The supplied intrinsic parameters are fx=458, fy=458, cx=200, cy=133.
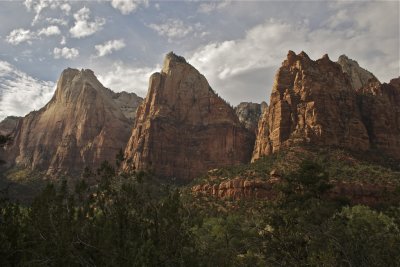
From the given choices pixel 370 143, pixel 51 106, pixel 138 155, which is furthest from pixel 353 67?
pixel 51 106

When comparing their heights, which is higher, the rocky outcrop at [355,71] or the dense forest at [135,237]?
the rocky outcrop at [355,71]

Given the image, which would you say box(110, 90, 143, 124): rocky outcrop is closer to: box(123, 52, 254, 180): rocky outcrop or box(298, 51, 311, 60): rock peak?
box(123, 52, 254, 180): rocky outcrop

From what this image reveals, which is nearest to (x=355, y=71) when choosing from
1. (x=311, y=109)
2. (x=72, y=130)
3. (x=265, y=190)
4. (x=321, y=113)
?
(x=321, y=113)

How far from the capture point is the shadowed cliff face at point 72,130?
144250mm

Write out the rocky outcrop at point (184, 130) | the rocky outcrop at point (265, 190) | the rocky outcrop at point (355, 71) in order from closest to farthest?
1. the rocky outcrop at point (265, 190)
2. the rocky outcrop at point (184, 130)
3. the rocky outcrop at point (355, 71)

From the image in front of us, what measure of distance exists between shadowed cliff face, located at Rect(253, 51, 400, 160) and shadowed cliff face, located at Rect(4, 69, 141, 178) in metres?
57.2

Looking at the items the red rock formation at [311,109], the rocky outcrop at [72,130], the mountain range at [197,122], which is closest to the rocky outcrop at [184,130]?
the mountain range at [197,122]

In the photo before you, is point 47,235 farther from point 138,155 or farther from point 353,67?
point 353,67

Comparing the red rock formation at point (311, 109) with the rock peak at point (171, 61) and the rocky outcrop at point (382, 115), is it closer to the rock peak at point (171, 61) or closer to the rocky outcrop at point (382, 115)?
the rocky outcrop at point (382, 115)

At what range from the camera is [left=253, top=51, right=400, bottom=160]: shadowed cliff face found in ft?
324

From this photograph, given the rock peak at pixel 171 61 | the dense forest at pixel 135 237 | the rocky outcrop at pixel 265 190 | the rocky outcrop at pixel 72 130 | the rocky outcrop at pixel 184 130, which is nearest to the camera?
the dense forest at pixel 135 237

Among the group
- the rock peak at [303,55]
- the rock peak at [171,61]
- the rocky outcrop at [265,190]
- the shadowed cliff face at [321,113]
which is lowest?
the rocky outcrop at [265,190]

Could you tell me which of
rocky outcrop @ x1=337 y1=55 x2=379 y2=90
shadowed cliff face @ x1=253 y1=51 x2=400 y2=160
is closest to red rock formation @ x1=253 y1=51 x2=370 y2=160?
shadowed cliff face @ x1=253 y1=51 x2=400 y2=160

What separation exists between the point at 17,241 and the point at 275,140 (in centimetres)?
8806
